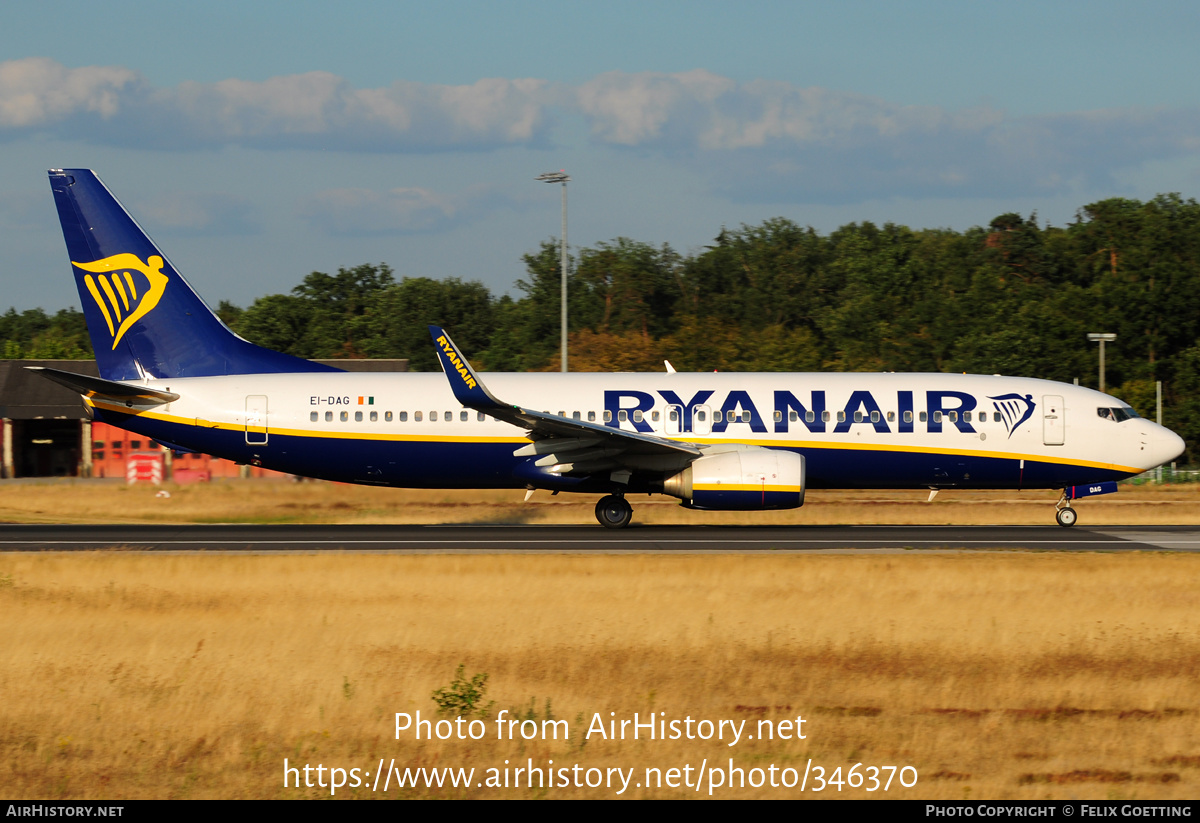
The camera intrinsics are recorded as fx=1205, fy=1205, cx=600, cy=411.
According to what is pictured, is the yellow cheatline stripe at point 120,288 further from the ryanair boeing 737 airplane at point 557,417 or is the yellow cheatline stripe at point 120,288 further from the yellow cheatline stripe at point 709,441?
the yellow cheatline stripe at point 709,441

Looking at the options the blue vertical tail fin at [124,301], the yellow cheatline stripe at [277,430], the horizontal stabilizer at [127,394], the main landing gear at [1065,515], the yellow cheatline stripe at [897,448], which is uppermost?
the blue vertical tail fin at [124,301]

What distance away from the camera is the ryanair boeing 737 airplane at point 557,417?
2834 centimetres

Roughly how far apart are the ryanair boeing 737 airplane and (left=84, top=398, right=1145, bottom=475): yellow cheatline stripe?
3 centimetres

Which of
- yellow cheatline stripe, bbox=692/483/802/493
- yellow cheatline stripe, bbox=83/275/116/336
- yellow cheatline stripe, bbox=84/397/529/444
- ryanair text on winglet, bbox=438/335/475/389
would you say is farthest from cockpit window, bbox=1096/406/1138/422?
yellow cheatline stripe, bbox=83/275/116/336

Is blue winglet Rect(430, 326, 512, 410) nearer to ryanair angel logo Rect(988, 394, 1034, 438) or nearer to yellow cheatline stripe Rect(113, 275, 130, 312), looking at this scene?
yellow cheatline stripe Rect(113, 275, 130, 312)

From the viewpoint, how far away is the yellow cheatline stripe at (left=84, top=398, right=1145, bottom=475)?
28.3m

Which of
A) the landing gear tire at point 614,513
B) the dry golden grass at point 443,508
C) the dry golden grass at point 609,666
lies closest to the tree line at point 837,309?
the dry golden grass at point 443,508

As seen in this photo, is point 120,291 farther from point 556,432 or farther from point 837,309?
point 837,309

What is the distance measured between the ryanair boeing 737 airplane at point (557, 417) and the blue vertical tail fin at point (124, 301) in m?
0.04

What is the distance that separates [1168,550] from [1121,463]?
6294mm

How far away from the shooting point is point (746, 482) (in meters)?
26.2

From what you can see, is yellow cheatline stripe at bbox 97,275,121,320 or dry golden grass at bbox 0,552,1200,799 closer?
dry golden grass at bbox 0,552,1200,799

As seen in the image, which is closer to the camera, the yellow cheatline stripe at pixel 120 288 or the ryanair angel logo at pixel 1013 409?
the ryanair angel logo at pixel 1013 409
